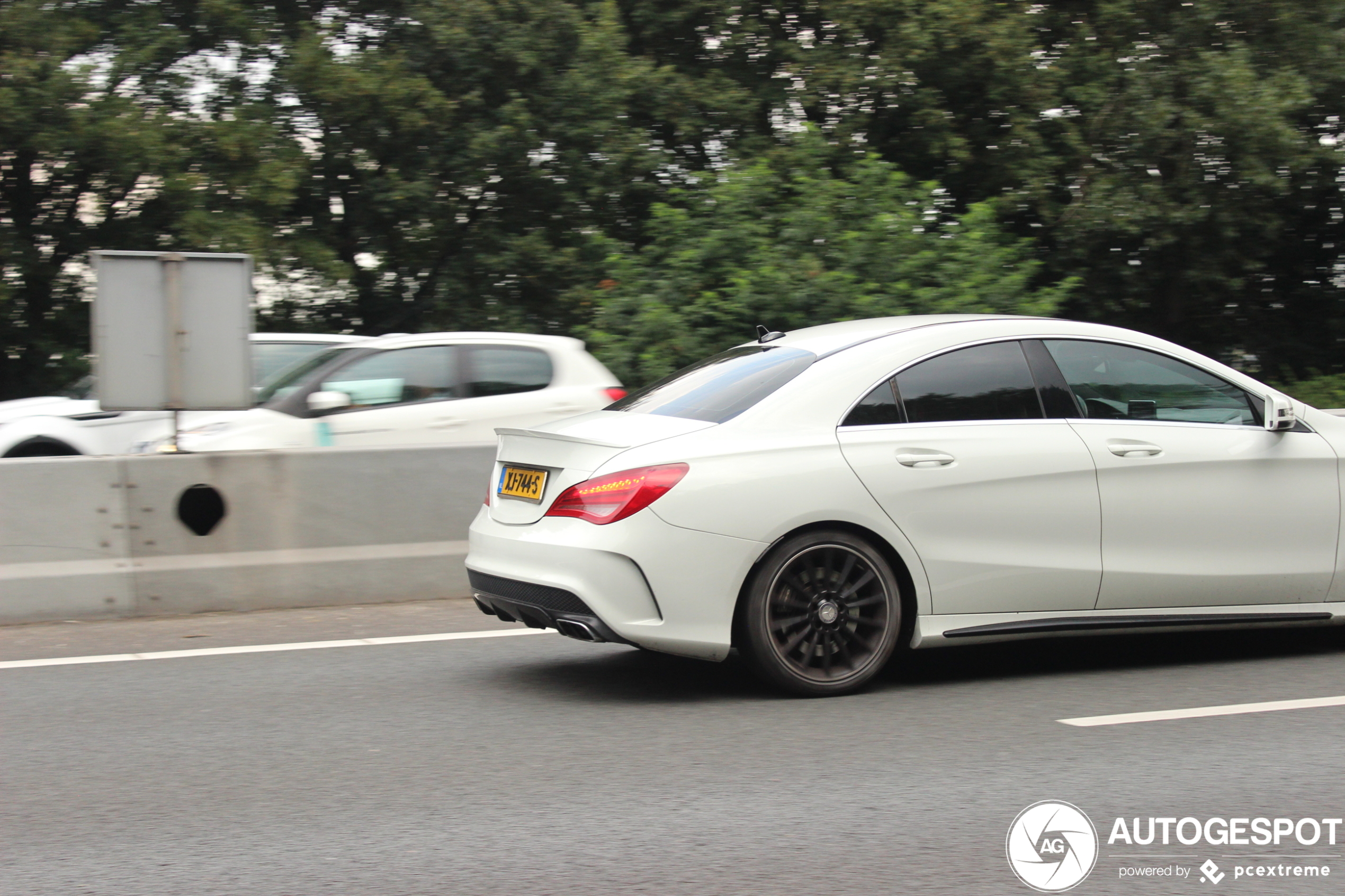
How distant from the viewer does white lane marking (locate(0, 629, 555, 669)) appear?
6.93 metres

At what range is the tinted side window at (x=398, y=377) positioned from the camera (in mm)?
10805

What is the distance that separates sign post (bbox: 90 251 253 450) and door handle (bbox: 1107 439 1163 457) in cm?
545

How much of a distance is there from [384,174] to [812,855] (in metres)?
20.0

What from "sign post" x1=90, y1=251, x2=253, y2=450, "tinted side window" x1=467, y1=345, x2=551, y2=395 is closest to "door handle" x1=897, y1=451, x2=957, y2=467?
"sign post" x1=90, y1=251, x2=253, y2=450

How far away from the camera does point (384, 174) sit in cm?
2259

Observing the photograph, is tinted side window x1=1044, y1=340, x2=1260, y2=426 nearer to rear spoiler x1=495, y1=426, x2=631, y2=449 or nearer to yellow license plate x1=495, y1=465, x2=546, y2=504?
rear spoiler x1=495, y1=426, x2=631, y2=449

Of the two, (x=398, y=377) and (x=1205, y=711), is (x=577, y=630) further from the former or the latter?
(x=398, y=377)

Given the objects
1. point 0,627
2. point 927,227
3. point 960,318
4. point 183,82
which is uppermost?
point 183,82

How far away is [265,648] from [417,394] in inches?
159

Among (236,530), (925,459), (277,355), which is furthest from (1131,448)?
(277,355)

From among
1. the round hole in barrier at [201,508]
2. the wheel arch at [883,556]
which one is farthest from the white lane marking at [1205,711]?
the round hole in barrier at [201,508]

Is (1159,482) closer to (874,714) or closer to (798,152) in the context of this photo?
(874,714)

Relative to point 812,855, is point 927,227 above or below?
above

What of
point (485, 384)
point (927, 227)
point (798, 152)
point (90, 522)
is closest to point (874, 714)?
point (90, 522)
